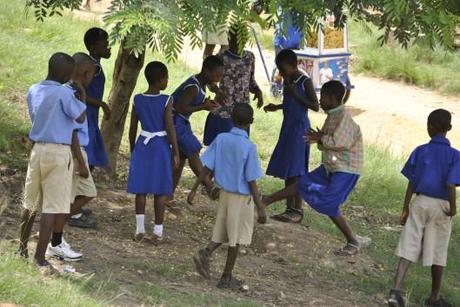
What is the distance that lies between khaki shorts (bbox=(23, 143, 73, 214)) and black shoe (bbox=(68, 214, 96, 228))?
1196 mm

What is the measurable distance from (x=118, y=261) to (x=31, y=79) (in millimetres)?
4783

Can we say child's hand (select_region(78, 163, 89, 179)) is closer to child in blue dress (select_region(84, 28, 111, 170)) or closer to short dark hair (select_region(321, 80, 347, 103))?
child in blue dress (select_region(84, 28, 111, 170))

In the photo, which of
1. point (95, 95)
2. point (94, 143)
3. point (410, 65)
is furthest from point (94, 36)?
point (410, 65)

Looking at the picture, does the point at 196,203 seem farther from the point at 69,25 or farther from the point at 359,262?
the point at 69,25

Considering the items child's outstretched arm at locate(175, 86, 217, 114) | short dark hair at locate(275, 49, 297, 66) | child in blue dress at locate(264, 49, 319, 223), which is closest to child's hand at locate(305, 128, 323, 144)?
child in blue dress at locate(264, 49, 319, 223)

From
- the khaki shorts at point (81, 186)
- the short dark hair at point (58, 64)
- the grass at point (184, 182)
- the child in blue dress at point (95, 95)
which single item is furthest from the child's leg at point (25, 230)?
the child in blue dress at point (95, 95)

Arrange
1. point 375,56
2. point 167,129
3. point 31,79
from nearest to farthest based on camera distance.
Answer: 1. point 167,129
2. point 31,79
3. point 375,56

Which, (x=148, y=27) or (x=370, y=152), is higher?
(x=148, y=27)

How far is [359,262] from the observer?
6809mm

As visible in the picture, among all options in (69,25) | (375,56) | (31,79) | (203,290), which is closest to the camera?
(203,290)

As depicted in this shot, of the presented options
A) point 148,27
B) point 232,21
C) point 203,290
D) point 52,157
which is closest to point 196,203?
point 203,290

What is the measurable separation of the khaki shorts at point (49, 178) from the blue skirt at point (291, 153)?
7.95 ft

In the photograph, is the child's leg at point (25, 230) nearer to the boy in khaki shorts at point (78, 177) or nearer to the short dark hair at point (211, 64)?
the boy in khaki shorts at point (78, 177)

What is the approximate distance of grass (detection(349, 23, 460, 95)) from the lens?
1542 cm
